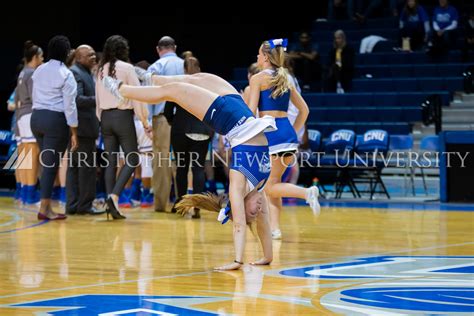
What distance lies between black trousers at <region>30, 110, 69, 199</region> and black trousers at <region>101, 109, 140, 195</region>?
1.89ft

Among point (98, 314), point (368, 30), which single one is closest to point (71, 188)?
point (98, 314)

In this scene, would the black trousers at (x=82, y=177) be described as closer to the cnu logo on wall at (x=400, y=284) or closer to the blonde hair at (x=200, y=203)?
the blonde hair at (x=200, y=203)

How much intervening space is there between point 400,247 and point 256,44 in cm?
1206

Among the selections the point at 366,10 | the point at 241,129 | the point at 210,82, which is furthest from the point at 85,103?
the point at 366,10

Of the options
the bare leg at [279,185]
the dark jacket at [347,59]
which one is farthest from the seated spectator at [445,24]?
the bare leg at [279,185]

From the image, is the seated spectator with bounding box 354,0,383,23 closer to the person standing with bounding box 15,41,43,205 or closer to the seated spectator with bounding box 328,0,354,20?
the seated spectator with bounding box 328,0,354,20

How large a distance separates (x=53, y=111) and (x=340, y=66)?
7670 mm

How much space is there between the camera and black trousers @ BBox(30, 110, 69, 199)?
990cm

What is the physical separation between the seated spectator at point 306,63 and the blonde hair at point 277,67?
9399 millimetres

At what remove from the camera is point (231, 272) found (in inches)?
247

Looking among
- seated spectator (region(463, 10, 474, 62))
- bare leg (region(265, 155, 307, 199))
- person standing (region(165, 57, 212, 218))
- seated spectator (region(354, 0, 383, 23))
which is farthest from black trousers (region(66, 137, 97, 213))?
seated spectator (region(354, 0, 383, 23))

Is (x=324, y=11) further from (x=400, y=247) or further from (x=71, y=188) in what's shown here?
(x=400, y=247)

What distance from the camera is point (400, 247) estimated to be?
304 inches

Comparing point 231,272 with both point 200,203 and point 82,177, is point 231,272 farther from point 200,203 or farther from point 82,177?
point 82,177
